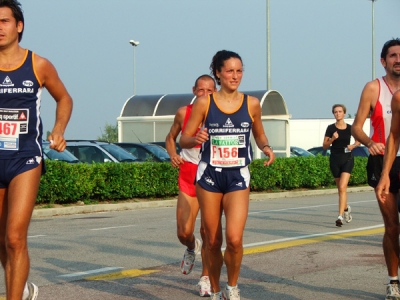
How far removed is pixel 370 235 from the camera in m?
12.4

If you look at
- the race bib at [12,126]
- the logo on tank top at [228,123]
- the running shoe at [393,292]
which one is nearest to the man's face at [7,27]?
the race bib at [12,126]

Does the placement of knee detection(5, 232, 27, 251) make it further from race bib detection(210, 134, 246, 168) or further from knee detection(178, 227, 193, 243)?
knee detection(178, 227, 193, 243)

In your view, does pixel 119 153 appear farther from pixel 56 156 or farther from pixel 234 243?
pixel 234 243

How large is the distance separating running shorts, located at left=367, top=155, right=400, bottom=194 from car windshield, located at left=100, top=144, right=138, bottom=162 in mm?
16430

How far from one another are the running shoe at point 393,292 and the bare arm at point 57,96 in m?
2.93

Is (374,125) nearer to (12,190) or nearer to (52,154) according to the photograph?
(12,190)

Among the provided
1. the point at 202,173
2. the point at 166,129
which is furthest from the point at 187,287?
the point at 166,129

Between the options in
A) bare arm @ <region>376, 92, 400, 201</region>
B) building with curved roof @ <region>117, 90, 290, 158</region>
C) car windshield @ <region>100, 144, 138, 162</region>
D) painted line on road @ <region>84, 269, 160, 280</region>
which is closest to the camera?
bare arm @ <region>376, 92, 400, 201</region>

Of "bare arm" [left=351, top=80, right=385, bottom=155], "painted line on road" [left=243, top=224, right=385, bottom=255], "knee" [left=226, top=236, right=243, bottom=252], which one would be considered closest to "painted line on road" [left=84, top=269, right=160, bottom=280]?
"painted line on road" [left=243, top=224, right=385, bottom=255]

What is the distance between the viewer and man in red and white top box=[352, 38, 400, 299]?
6.68 metres

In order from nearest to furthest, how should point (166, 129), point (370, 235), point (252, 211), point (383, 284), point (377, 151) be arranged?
point (377, 151) → point (383, 284) → point (370, 235) → point (252, 211) → point (166, 129)

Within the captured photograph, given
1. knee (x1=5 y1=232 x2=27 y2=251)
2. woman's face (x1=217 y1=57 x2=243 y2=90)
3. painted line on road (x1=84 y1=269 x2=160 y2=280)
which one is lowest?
painted line on road (x1=84 y1=269 x2=160 y2=280)

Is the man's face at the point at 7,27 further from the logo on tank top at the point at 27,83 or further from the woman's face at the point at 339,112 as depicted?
the woman's face at the point at 339,112

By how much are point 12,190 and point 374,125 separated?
3105mm
